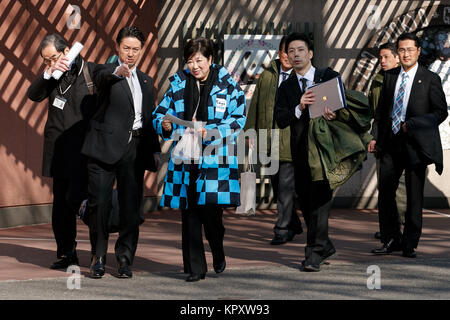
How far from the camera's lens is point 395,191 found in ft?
30.4

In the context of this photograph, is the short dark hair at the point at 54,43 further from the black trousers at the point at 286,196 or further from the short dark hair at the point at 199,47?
the black trousers at the point at 286,196

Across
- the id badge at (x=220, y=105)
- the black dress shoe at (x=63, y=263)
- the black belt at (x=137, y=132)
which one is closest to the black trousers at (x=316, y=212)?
the id badge at (x=220, y=105)

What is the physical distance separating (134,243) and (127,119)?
0.99 m

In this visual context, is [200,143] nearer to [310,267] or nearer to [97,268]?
[97,268]

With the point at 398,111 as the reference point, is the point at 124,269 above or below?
below

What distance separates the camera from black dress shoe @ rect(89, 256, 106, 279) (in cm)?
774

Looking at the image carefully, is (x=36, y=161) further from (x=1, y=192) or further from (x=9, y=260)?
(x=9, y=260)

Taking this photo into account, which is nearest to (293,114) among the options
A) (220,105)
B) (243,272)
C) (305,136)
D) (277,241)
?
(305,136)

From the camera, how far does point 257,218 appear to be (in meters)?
13.0

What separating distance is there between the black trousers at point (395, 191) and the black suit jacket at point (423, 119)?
0.24 ft

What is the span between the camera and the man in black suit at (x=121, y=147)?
7711 mm

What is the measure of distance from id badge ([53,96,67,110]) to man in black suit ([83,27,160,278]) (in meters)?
0.57

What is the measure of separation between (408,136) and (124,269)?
9.54 ft

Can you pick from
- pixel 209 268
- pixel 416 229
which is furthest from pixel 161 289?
pixel 416 229
